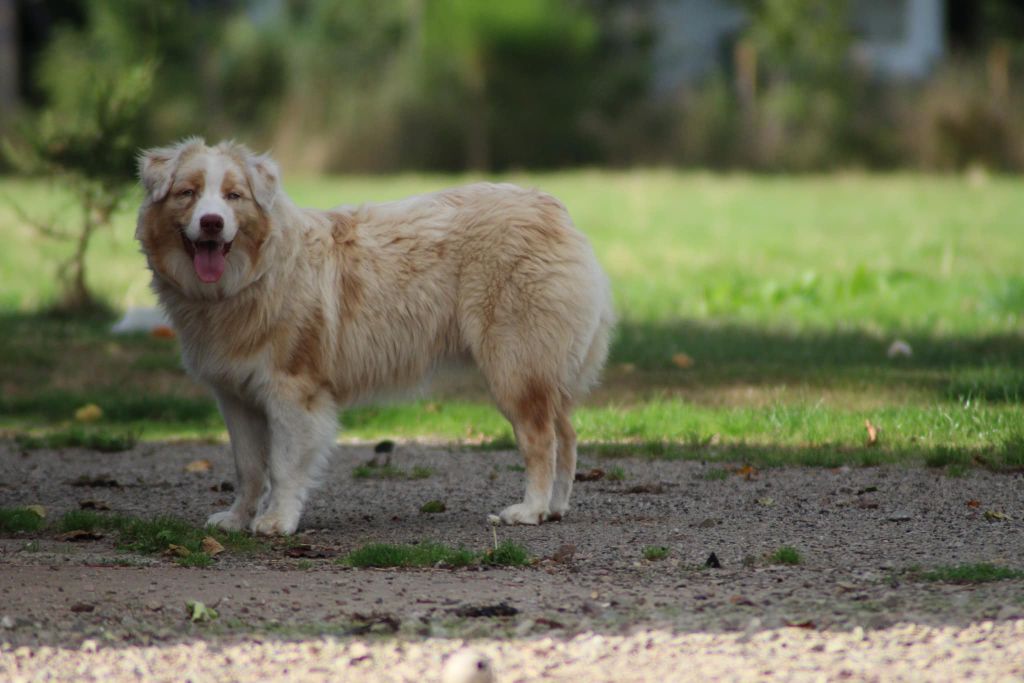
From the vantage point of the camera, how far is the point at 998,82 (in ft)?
90.4

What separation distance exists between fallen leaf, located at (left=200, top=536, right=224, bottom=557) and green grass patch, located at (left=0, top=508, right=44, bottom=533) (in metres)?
0.96

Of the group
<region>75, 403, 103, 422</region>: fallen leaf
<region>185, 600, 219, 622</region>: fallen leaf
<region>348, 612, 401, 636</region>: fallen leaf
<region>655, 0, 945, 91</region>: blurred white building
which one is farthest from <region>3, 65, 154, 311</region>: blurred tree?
<region>655, 0, 945, 91</region>: blurred white building

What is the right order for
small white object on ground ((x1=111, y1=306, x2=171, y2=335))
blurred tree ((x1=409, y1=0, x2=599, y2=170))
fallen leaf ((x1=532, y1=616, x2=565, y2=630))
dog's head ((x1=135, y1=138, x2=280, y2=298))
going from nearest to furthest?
fallen leaf ((x1=532, y1=616, x2=565, y2=630)) < dog's head ((x1=135, y1=138, x2=280, y2=298)) < small white object on ground ((x1=111, y1=306, x2=171, y2=335)) < blurred tree ((x1=409, y1=0, x2=599, y2=170))

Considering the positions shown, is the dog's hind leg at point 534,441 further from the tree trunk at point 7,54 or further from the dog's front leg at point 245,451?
the tree trunk at point 7,54

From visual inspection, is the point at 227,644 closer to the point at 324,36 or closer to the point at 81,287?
the point at 81,287

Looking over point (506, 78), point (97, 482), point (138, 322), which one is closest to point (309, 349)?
point (97, 482)

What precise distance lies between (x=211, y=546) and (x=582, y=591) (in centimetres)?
177

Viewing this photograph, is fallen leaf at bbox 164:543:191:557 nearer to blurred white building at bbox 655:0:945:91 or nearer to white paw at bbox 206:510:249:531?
white paw at bbox 206:510:249:531

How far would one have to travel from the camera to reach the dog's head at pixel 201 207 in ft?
22.1

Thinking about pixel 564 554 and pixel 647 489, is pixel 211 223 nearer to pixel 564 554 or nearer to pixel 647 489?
pixel 564 554

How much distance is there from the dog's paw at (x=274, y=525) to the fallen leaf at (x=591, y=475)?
5.98 ft

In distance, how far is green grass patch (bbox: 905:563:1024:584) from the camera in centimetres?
554

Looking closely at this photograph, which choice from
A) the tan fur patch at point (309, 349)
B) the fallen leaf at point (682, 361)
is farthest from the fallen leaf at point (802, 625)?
the fallen leaf at point (682, 361)

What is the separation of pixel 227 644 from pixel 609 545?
2019mm
